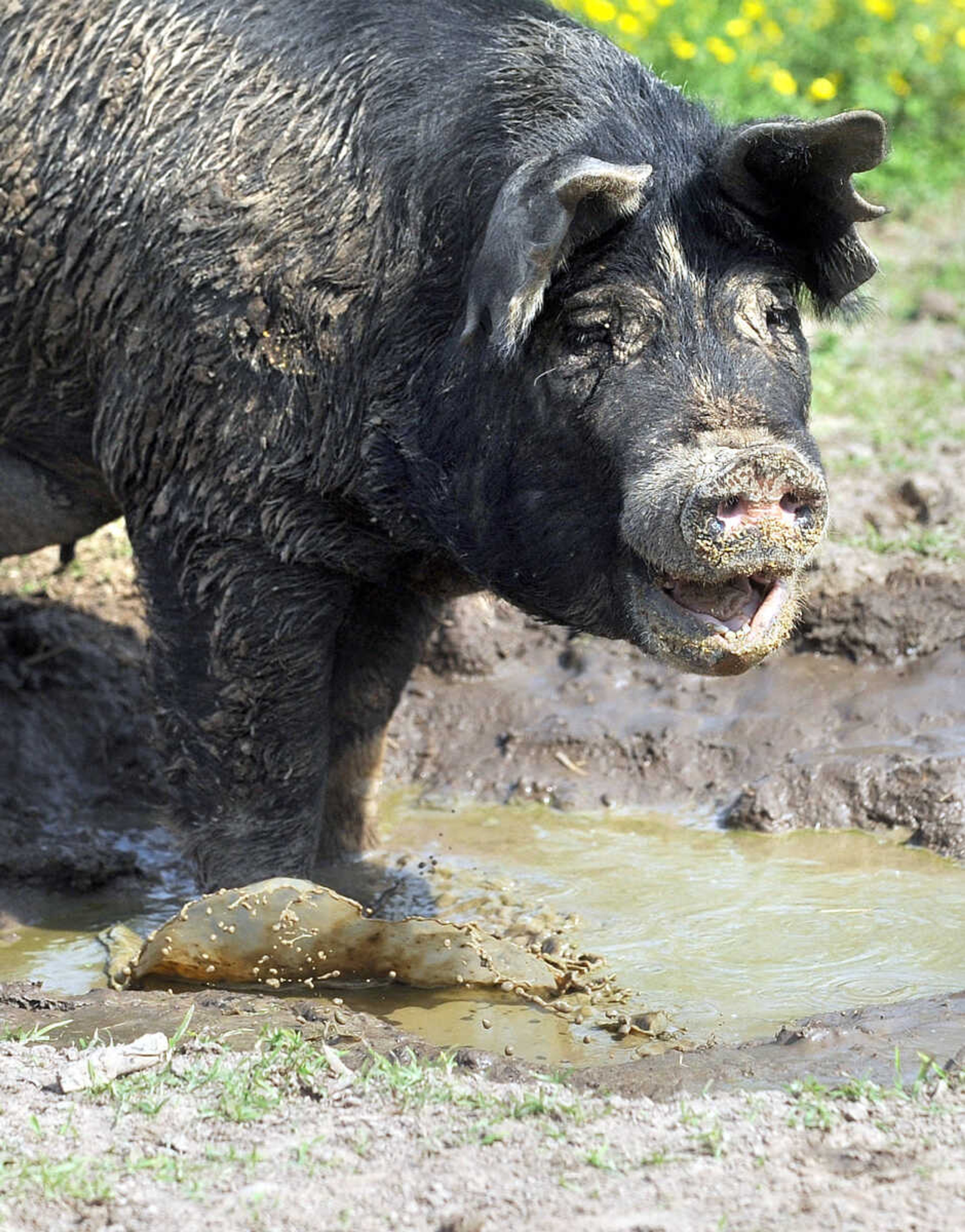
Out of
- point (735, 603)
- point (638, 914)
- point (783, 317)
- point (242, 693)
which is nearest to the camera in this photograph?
point (735, 603)

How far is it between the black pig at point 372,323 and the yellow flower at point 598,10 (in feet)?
22.2

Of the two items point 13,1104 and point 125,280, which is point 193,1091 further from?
point 125,280

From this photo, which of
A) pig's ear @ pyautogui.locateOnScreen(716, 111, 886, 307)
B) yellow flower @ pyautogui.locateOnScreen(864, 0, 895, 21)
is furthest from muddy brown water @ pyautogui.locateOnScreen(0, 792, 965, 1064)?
yellow flower @ pyautogui.locateOnScreen(864, 0, 895, 21)

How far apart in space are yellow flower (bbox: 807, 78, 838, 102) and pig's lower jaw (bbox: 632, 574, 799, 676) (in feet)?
25.4

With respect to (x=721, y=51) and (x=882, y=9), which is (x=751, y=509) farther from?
(x=882, y=9)

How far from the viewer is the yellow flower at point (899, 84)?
12.6 m

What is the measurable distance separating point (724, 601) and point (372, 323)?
1297 mm

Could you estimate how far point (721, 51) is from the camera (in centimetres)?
1149

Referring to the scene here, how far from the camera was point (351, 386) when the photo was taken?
4.93 meters

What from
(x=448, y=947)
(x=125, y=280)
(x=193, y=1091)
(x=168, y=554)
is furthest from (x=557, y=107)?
(x=193, y=1091)

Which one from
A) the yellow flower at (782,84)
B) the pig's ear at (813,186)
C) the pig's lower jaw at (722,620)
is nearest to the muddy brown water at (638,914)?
the pig's lower jaw at (722,620)

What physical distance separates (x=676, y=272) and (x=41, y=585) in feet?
12.4

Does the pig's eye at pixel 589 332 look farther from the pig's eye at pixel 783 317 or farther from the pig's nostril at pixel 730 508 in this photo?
the pig's nostril at pixel 730 508

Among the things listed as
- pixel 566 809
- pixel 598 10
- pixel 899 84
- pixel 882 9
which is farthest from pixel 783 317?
pixel 882 9
